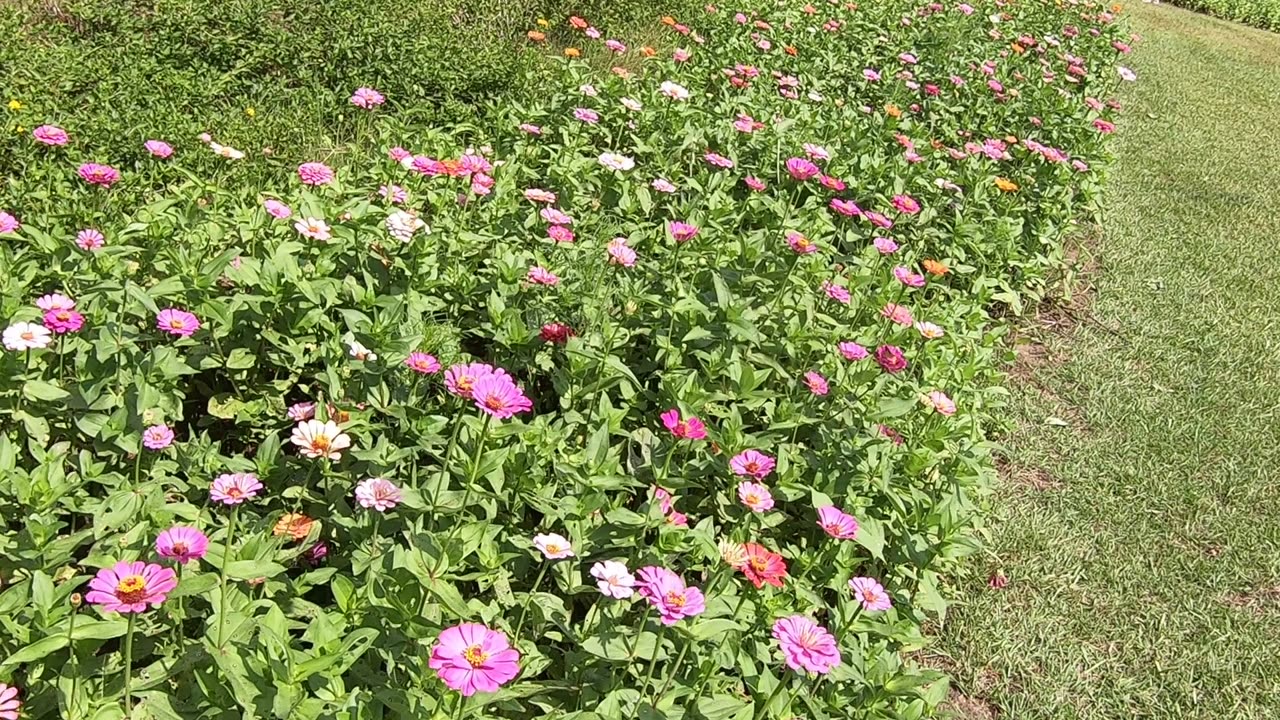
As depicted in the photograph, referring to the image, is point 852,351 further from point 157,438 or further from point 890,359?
point 157,438

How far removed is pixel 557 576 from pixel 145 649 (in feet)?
2.32

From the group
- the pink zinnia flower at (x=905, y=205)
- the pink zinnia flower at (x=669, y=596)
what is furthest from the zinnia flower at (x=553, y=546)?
the pink zinnia flower at (x=905, y=205)

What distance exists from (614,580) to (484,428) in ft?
1.19

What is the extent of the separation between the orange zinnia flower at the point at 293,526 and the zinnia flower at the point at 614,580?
1.88 ft

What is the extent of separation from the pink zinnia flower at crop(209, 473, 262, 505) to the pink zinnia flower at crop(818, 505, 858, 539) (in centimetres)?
108

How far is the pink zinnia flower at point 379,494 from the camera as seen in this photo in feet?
5.49

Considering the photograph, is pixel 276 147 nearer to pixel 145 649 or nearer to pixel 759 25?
pixel 145 649

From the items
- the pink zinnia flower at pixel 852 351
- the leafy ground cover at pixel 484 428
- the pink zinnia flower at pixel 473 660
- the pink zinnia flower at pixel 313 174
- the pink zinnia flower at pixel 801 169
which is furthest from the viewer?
the pink zinnia flower at pixel 801 169

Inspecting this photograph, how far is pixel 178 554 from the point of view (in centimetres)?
142

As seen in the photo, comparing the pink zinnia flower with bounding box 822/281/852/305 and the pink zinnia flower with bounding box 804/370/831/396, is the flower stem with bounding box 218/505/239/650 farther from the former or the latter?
the pink zinnia flower with bounding box 822/281/852/305

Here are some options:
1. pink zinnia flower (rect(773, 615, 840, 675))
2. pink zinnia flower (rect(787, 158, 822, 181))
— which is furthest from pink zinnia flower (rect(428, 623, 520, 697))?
pink zinnia flower (rect(787, 158, 822, 181))

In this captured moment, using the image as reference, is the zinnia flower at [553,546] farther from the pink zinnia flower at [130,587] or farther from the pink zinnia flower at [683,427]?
the pink zinnia flower at [130,587]

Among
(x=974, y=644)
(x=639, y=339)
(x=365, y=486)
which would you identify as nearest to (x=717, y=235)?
(x=639, y=339)

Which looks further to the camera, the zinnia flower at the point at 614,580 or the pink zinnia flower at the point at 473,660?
the zinnia flower at the point at 614,580
